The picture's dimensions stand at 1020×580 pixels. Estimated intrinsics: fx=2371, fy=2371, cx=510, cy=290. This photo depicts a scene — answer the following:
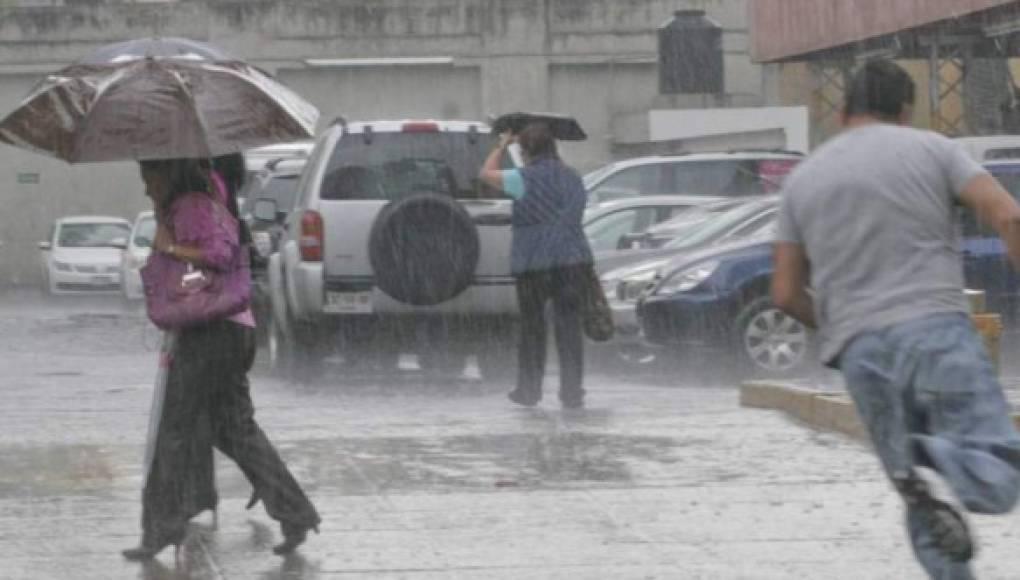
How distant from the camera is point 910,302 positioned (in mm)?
6680

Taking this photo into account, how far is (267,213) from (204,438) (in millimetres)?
9389

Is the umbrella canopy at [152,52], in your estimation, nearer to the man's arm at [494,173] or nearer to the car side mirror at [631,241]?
the man's arm at [494,173]

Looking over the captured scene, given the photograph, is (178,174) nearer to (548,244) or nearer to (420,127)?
(548,244)

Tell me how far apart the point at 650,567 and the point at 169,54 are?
9.22 ft

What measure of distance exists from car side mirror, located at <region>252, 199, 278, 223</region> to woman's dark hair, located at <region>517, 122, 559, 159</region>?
430cm

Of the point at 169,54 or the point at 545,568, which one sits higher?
Result: the point at 169,54

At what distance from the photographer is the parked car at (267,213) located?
18.7 meters

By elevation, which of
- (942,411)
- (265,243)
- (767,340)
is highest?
(942,411)

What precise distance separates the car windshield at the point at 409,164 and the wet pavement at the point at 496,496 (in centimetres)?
231

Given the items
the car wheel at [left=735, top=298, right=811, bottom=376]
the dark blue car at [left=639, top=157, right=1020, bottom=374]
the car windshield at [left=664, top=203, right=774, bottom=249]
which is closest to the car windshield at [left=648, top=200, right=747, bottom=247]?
the car windshield at [left=664, top=203, right=774, bottom=249]

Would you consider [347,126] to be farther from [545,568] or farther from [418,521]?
[545,568]

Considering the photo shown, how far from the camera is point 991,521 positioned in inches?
374

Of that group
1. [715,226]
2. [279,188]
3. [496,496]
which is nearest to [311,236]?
[715,226]

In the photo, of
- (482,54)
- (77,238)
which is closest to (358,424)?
(77,238)
